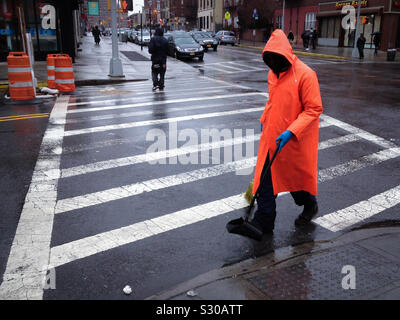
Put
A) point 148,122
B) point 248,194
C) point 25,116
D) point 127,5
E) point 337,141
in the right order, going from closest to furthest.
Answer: point 248,194
point 337,141
point 148,122
point 25,116
point 127,5

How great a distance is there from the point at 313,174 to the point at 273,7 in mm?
56032

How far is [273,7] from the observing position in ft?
182

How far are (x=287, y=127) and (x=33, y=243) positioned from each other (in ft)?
8.85

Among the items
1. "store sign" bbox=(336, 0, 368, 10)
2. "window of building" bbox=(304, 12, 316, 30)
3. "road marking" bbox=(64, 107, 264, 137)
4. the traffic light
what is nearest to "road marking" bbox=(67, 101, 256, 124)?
"road marking" bbox=(64, 107, 264, 137)

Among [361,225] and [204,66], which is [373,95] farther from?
[204,66]

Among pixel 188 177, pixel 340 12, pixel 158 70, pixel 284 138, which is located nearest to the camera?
pixel 284 138

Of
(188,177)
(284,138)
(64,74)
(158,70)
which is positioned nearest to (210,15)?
(158,70)

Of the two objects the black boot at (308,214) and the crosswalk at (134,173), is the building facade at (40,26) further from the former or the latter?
the black boot at (308,214)

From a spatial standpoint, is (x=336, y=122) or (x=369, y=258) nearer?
(x=369, y=258)

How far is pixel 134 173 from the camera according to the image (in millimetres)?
6152

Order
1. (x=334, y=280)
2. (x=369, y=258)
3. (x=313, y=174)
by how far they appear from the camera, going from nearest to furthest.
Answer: (x=334, y=280) < (x=369, y=258) < (x=313, y=174)

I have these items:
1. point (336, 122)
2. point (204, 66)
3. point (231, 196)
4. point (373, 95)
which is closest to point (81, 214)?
point (231, 196)

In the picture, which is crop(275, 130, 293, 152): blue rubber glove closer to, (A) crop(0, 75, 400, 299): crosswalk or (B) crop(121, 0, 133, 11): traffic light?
(A) crop(0, 75, 400, 299): crosswalk

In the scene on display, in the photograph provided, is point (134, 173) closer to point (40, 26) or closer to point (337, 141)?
point (337, 141)
